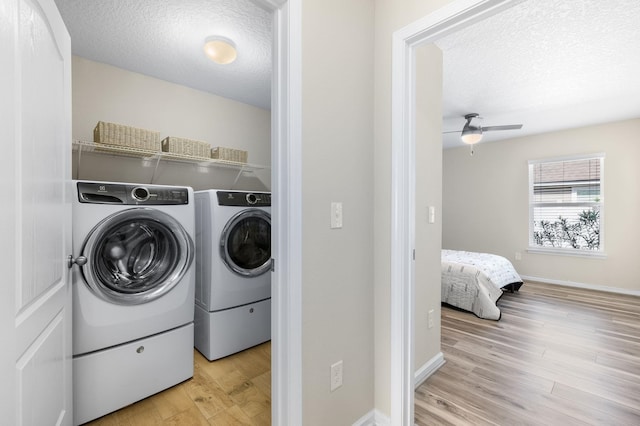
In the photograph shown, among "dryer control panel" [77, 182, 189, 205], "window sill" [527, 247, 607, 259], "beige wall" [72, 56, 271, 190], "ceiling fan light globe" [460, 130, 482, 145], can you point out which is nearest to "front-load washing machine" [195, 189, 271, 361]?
"dryer control panel" [77, 182, 189, 205]

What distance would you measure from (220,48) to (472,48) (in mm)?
1896

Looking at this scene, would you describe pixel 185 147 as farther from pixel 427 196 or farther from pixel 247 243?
pixel 427 196

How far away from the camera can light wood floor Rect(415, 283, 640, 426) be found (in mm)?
1636

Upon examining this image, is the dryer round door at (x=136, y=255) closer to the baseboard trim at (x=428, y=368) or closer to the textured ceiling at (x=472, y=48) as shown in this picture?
the textured ceiling at (x=472, y=48)

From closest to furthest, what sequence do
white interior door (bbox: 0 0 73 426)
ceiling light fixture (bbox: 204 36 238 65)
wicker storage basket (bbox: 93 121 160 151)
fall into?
1. white interior door (bbox: 0 0 73 426)
2. ceiling light fixture (bbox: 204 36 238 65)
3. wicker storage basket (bbox: 93 121 160 151)

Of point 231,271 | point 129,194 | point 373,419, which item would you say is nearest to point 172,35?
point 129,194

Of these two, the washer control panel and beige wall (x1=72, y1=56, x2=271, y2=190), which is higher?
beige wall (x1=72, y1=56, x2=271, y2=190)

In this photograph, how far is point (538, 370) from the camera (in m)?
2.07

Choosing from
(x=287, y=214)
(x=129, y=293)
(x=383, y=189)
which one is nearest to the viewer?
(x=287, y=214)

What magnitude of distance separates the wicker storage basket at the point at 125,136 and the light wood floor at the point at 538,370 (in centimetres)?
272

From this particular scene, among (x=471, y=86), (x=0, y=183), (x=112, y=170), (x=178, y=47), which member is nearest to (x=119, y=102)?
(x=112, y=170)

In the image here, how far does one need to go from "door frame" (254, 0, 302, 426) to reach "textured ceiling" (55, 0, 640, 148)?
659mm

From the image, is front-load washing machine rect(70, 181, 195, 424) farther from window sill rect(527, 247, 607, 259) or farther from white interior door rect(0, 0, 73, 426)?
window sill rect(527, 247, 607, 259)

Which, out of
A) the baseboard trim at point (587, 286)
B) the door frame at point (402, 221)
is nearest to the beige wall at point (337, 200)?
the door frame at point (402, 221)
